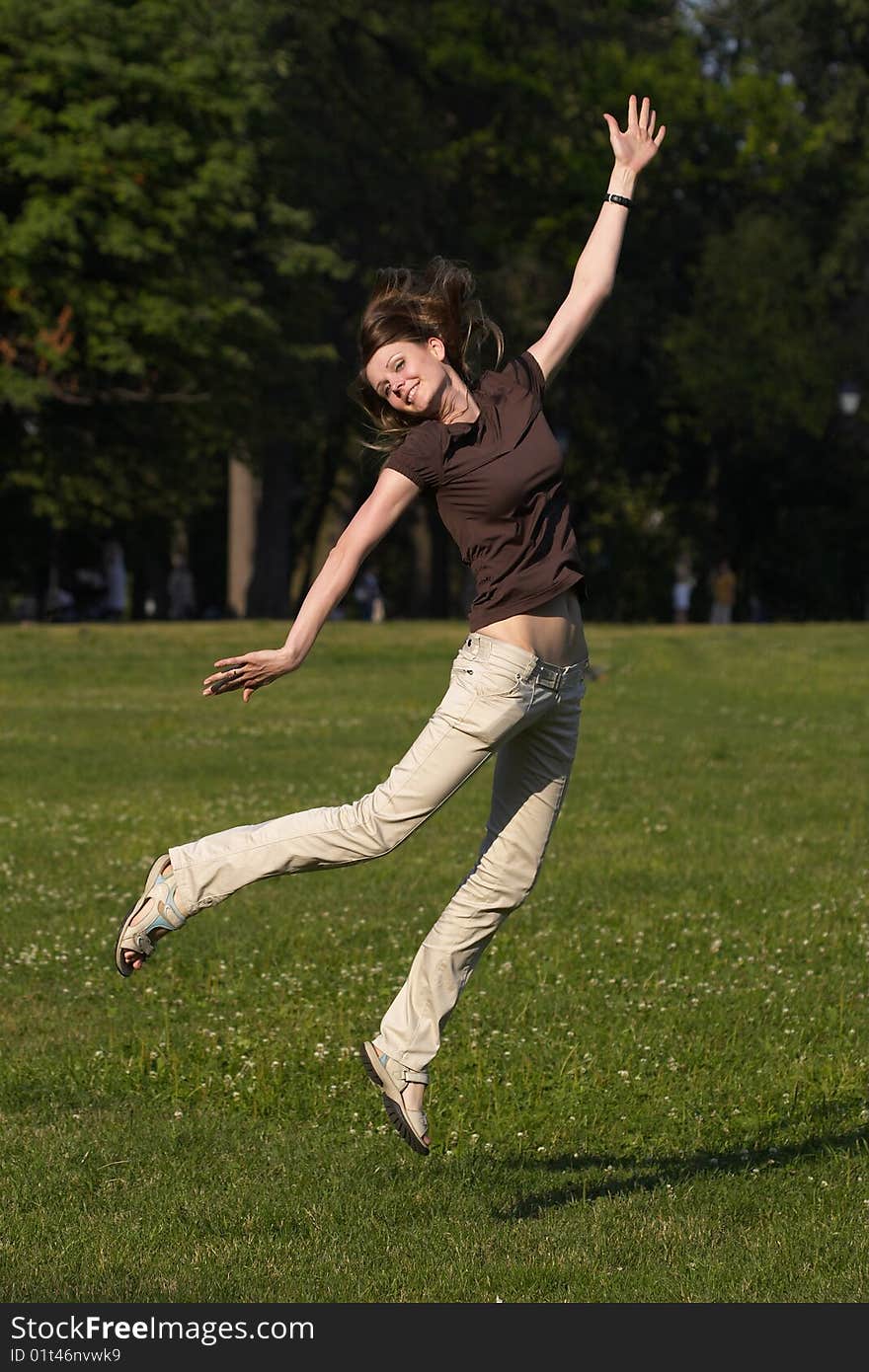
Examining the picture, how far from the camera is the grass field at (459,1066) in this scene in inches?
238

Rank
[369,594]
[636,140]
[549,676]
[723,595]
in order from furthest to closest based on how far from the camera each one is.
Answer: [369,594] → [723,595] → [636,140] → [549,676]

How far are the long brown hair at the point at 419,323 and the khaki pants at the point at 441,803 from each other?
0.78 m

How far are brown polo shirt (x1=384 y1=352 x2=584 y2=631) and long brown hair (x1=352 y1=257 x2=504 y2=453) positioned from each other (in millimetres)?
239

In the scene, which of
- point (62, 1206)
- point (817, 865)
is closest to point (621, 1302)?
point (62, 1206)

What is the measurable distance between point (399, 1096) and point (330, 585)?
1.56 metres

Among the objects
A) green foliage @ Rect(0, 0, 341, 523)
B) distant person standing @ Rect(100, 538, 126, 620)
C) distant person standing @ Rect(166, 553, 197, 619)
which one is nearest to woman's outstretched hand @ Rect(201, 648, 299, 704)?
green foliage @ Rect(0, 0, 341, 523)

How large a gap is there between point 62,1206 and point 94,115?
33974 millimetres

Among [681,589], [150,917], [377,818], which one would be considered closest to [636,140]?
[377,818]

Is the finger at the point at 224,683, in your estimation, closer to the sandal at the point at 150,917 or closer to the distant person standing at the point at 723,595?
the sandal at the point at 150,917

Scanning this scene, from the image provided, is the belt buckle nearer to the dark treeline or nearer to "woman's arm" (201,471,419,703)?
"woman's arm" (201,471,419,703)

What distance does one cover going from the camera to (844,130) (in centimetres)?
5438

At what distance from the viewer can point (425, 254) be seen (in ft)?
166

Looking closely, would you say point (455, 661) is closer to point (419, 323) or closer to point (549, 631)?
point (549, 631)

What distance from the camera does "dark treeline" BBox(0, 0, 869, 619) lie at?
38.7 metres
